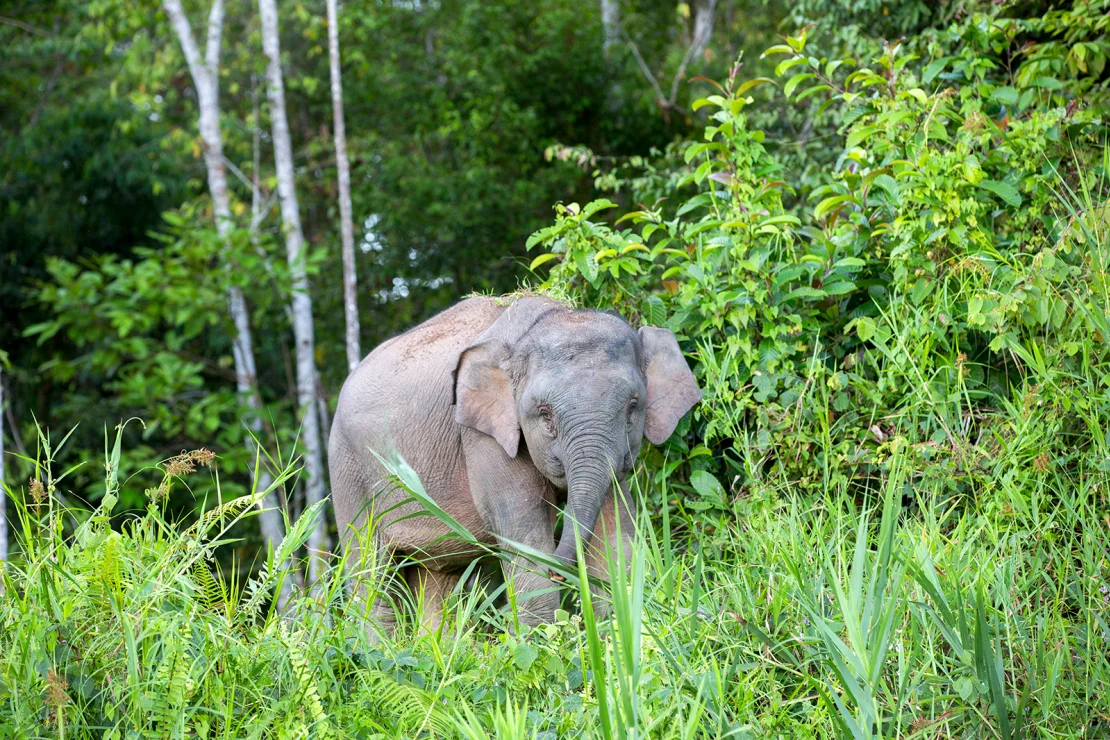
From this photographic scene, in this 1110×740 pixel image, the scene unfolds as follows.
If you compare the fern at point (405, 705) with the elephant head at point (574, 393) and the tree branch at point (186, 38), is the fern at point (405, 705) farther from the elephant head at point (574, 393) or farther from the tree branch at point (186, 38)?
the tree branch at point (186, 38)

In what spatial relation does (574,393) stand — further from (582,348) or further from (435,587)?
(435,587)

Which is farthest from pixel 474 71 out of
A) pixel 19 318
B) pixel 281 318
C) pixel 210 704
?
pixel 210 704

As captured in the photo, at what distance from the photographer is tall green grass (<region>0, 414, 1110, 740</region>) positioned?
2900mm

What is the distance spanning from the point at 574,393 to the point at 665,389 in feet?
1.48

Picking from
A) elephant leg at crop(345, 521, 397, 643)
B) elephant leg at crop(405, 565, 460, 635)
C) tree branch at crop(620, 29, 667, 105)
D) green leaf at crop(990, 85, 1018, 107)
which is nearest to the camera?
elephant leg at crop(345, 521, 397, 643)

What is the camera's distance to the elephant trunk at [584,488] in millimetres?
3943

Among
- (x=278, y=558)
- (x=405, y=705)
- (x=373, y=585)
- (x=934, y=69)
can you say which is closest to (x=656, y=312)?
(x=934, y=69)

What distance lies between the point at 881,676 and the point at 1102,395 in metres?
1.53

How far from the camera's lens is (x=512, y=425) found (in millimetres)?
4340

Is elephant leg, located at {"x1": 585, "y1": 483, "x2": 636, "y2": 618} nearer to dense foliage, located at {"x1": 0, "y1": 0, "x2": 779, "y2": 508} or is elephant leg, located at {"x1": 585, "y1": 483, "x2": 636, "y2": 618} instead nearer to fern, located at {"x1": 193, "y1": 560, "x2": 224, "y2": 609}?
fern, located at {"x1": 193, "y1": 560, "x2": 224, "y2": 609}

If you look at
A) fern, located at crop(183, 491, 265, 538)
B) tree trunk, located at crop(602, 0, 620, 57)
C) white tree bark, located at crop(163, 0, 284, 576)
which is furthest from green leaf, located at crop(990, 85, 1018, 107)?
tree trunk, located at crop(602, 0, 620, 57)

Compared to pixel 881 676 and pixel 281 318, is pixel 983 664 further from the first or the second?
pixel 281 318

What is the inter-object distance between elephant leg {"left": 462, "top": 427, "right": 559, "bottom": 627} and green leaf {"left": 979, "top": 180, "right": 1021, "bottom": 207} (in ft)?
7.25

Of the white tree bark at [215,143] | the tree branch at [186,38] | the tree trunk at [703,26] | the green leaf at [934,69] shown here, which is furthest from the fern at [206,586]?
the tree trunk at [703,26]
